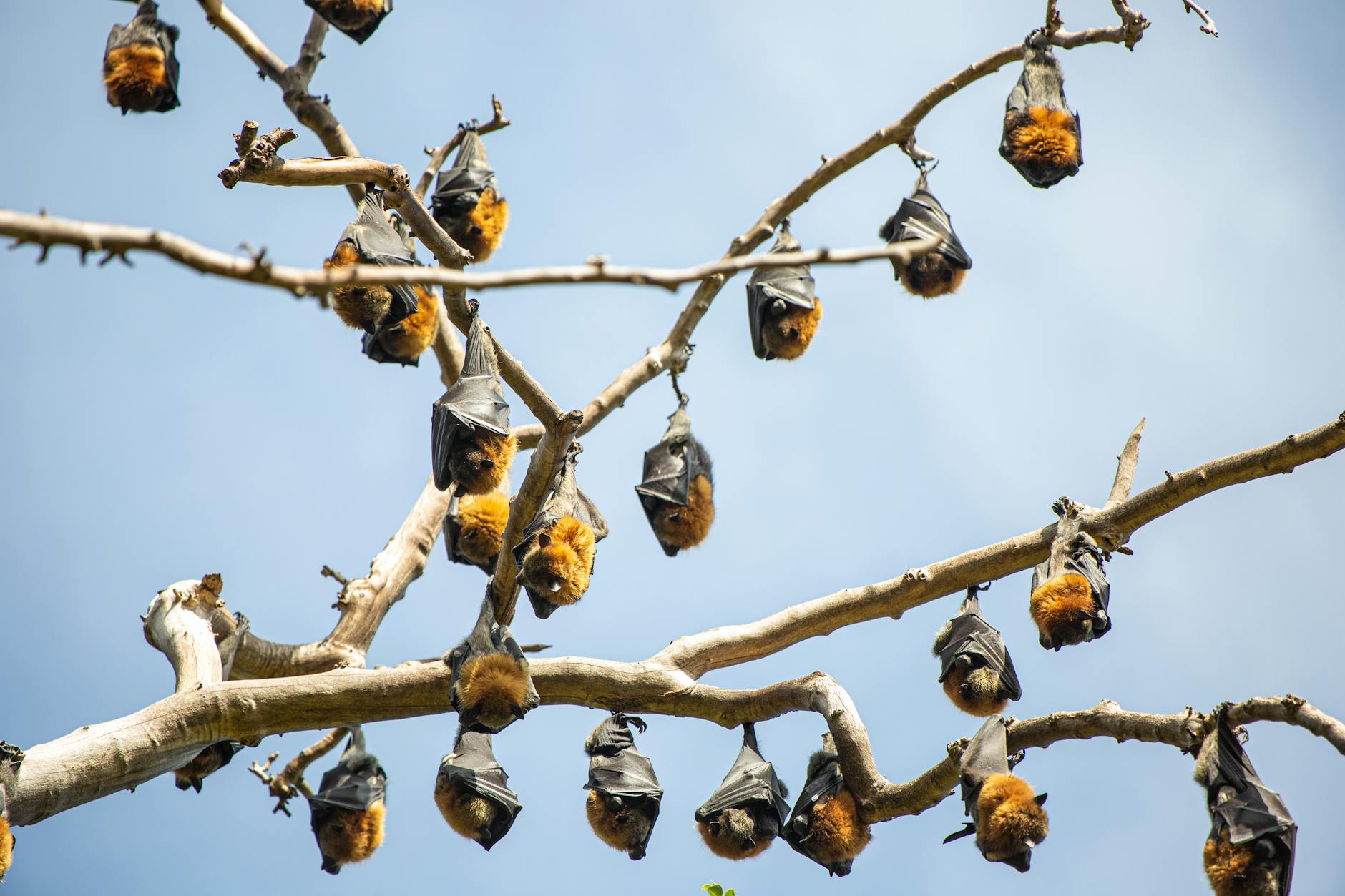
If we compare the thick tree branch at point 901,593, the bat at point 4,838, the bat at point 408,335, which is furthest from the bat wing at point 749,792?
the bat at point 4,838

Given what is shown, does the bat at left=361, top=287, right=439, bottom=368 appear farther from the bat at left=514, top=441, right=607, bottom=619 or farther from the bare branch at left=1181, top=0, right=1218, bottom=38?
the bare branch at left=1181, top=0, right=1218, bottom=38

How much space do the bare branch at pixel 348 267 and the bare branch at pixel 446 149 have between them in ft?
24.7

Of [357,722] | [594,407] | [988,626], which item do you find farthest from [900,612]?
[357,722]

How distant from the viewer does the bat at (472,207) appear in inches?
396

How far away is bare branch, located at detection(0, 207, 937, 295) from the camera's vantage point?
10.7ft

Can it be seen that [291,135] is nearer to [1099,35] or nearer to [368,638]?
[368,638]

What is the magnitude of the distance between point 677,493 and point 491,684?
3.28m

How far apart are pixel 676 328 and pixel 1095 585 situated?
387cm

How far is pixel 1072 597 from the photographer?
763 cm

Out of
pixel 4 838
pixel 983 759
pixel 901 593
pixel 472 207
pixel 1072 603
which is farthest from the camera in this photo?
pixel 472 207

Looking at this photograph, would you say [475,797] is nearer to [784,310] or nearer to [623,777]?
[623,777]

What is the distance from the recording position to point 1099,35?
8922 mm

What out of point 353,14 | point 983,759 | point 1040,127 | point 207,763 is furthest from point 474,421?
point 1040,127

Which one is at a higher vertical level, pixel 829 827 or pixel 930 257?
Result: pixel 930 257
